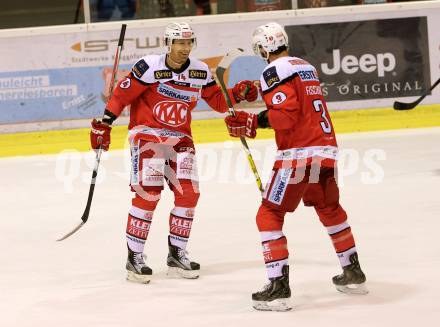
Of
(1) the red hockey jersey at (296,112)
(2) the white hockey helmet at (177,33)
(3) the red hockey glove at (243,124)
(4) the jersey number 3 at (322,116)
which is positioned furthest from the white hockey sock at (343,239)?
(2) the white hockey helmet at (177,33)

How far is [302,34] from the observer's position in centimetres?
993

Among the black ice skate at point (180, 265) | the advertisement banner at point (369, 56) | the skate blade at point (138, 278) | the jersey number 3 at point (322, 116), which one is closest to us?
the jersey number 3 at point (322, 116)

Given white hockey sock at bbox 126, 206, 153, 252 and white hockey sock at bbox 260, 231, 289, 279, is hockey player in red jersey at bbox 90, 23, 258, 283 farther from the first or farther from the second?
white hockey sock at bbox 260, 231, 289, 279

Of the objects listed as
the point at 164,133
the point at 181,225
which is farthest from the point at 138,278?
the point at 164,133

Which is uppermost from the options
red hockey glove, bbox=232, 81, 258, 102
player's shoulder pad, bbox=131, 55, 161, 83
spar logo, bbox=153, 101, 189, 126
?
player's shoulder pad, bbox=131, 55, 161, 83

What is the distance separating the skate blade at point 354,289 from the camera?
473cm

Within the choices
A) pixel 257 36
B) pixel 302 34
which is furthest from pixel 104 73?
pixel 257 36

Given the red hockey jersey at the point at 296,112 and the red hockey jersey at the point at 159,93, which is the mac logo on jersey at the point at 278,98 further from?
the red hockey jersey at the point at 159,93

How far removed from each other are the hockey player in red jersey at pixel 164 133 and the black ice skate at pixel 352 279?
89 centimetres

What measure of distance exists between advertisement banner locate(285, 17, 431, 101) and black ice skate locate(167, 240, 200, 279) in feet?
15.8

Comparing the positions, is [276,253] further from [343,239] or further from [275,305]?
[343,239]

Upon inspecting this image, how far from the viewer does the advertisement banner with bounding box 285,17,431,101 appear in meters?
9.97

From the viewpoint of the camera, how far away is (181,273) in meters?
5.32

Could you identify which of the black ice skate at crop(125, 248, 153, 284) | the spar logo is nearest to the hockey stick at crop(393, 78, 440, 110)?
the spar logo
